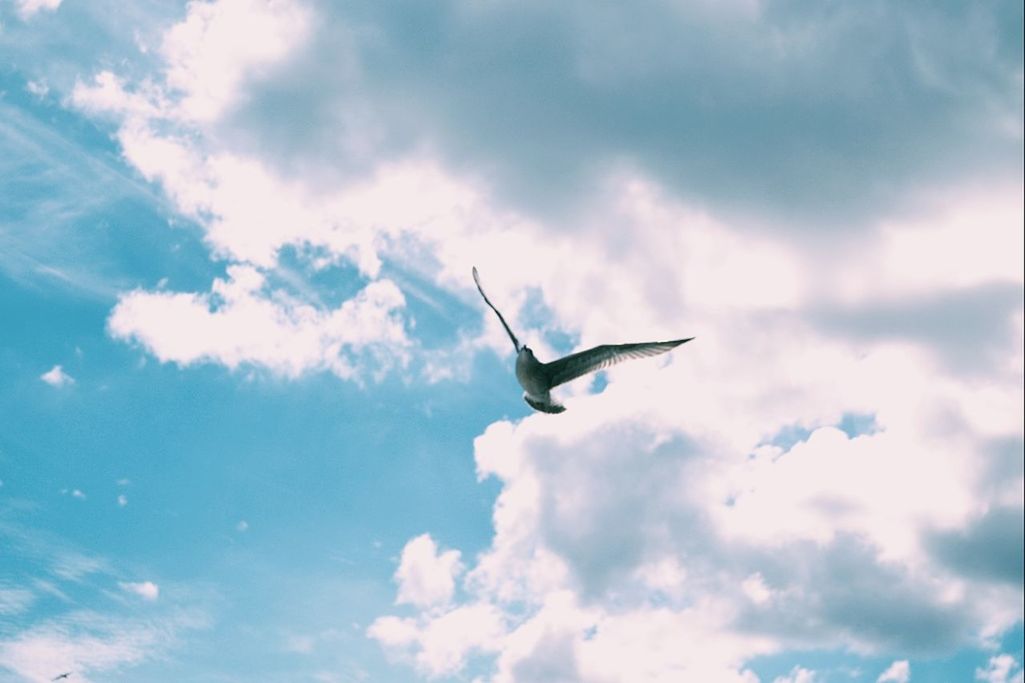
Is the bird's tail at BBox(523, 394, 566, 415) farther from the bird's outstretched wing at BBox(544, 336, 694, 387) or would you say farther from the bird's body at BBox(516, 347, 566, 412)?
the bird's outstretched wing at BBox(544, 336, 694, 387)

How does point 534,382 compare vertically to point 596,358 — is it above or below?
below

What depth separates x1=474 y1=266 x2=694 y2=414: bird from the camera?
164 feet

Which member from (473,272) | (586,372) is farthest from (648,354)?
(473,272)

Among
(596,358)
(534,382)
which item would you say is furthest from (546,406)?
(596,358)

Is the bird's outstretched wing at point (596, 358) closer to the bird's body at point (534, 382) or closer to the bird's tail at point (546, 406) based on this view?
the bird's body at point (534, 382)

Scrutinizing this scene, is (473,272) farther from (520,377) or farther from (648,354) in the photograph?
(648,354)

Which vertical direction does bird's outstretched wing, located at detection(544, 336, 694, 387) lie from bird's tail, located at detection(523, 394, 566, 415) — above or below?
above

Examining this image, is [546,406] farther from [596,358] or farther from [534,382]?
[596,358]

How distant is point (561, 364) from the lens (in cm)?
5025

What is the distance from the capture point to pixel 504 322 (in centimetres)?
5153

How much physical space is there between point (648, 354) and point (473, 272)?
13.7 meters

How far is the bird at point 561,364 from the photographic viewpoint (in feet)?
164

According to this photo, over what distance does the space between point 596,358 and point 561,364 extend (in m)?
2.40

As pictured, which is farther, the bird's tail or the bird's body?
the bird's tail
